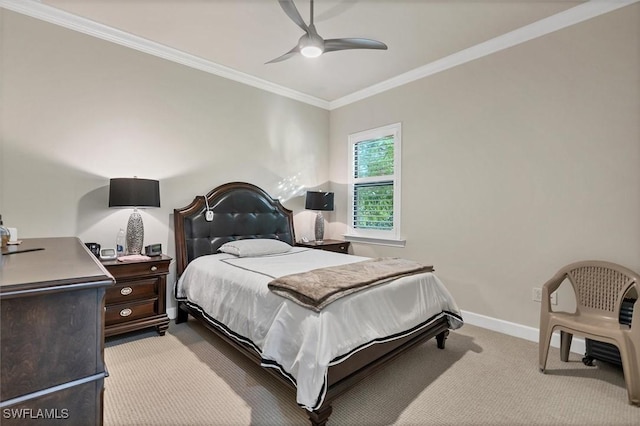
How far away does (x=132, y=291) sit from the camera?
2.78 meters

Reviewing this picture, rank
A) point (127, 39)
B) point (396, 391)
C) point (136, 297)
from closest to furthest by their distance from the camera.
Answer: point (396, 391), point (136, 297), point (127, 39)

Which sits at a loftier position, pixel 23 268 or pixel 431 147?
pixel 431 147

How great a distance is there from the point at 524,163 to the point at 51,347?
138 inches

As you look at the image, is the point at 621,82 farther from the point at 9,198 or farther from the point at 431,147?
the point at 9,198

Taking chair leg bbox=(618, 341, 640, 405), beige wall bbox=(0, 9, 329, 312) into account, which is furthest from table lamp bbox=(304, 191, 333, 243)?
chair leg bbox=(618, 341, 640, 405)

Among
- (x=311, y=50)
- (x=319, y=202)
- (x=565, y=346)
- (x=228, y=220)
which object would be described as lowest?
(x=565, y=346)

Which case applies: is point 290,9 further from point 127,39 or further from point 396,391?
point 396,391

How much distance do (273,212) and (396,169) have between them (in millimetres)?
1685

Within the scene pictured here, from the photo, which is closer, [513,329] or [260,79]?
[513,329]

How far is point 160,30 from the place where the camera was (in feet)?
9.70

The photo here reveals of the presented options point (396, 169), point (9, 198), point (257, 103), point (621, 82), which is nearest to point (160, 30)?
point (257, 103)

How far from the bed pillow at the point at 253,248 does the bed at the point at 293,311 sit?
0.05 ft

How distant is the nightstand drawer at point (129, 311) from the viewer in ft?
8.75

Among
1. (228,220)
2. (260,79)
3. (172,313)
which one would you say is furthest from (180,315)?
(260,79)
